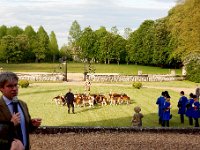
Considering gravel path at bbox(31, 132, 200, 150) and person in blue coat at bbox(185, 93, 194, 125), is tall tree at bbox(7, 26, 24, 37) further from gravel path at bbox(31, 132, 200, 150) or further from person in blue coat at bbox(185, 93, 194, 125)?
gravel path at bbox(31, 132, 200, 150)

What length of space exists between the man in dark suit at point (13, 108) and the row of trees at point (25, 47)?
8785 centimetres

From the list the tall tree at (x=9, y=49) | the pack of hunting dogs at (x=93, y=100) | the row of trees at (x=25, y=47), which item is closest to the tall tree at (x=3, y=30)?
the row of trees at (x=25, y=47)

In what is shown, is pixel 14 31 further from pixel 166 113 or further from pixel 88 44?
pixel 166 113

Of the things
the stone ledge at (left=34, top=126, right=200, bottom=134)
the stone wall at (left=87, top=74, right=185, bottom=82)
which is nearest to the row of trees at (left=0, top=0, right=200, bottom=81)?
the stone wall at (left=87, top=74, right=185, bottom=82)

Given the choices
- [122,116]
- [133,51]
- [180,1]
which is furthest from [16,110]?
[133,51]

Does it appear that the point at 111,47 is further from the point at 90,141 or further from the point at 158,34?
the point at 90,141

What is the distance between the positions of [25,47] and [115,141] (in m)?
85.3

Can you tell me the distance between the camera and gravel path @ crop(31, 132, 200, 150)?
12.0m

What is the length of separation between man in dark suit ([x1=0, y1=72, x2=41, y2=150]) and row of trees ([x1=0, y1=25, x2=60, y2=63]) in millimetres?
87850

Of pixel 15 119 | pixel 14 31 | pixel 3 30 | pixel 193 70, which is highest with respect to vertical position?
pixel 3 30

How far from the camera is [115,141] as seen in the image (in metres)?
12.5

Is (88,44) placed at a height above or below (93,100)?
above

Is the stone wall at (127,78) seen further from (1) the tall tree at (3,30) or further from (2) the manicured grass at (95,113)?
(1) the tall tree at (3,30)

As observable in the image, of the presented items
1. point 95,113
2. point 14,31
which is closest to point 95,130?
point 95,113
